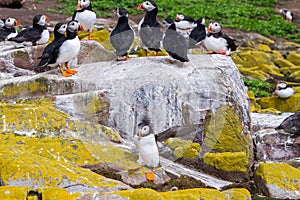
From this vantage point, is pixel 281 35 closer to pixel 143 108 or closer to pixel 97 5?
pixel 97 5

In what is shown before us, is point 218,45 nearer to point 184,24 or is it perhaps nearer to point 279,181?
point 279,181

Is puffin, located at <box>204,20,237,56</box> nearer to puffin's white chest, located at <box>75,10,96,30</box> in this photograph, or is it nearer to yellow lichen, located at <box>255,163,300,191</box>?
puffin's white chest, located at <box>75,10,96,30</box>

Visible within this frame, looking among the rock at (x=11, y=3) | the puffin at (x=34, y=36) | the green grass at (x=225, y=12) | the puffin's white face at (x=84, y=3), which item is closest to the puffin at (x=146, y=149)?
the puffin's white face at (x=84, y=3)

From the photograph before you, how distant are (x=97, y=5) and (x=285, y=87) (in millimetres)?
10611

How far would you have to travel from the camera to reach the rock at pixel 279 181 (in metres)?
6.78

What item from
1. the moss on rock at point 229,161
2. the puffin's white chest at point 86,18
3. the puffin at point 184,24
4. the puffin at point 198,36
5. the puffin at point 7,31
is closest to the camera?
the moss on rock at point 229,161

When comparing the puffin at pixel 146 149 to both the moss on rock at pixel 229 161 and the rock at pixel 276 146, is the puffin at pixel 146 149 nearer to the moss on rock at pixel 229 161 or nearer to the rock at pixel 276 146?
the moss on rock at pixel 229 161

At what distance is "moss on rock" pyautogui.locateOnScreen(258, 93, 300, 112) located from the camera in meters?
12.5

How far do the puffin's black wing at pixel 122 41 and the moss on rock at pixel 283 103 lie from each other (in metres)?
4.96

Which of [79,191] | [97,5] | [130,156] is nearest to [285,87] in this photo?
[130,156]

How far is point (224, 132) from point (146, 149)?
1700 millimetres

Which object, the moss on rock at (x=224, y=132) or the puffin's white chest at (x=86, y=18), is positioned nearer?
the moss on rock at (x=224, y=132)

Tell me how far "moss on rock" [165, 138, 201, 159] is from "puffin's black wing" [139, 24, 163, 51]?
2033mm

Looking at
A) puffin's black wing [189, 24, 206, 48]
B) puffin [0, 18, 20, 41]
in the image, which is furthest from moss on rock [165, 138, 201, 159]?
puffin [0, 18, 20, 41]
